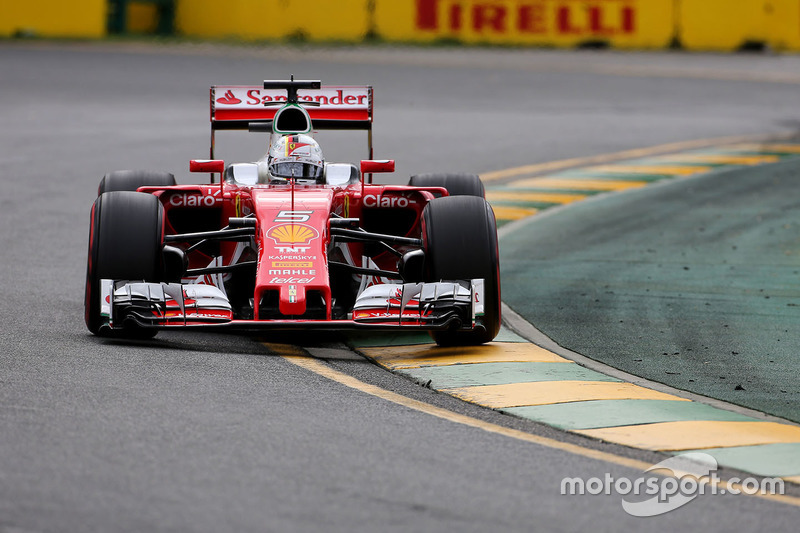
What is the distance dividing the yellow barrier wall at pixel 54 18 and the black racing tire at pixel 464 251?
28.5 meters

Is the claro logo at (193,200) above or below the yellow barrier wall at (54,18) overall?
below

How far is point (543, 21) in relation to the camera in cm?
3869

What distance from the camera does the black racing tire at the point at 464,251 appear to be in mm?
8742

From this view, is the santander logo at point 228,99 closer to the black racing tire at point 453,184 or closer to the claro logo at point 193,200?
Answer: the claro logo at point 193,200

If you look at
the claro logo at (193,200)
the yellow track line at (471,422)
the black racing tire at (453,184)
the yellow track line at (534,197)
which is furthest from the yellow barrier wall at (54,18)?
the yellow track line at (471,422)

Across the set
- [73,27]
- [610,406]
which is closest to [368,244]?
[610,406]

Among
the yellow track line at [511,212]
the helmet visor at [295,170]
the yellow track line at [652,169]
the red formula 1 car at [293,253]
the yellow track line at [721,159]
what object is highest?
the helmet visor at [295,170]

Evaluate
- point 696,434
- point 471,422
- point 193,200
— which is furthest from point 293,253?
point 696,434

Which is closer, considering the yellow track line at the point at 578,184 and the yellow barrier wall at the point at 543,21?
the yellow track line at the point at 578,184

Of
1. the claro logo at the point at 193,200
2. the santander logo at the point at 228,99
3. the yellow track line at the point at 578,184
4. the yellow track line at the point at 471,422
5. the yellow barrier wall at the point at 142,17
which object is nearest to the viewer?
the yellow track line at the point at 471,422

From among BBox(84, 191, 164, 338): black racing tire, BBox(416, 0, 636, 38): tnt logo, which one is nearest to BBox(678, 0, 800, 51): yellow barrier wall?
BBox(416, 0, 636, 38): tnt logo

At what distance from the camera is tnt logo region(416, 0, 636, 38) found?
127 ft

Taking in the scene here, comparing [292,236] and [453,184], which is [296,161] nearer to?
[292,236]

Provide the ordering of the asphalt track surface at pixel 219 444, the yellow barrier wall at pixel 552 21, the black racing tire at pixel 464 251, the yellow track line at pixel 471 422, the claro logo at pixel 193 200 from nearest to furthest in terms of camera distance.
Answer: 1. the asphalt track surface at pixel 219 444
2. the yellow track line at pixel 471 422
3. the black racing tire at pixel 464 251
4. the claro logo at pixel 193 200
5. the yellow barrier wall at pixel 552 21
